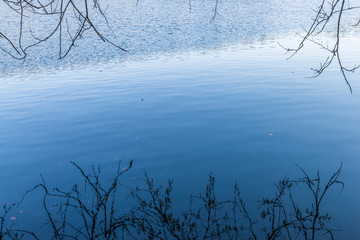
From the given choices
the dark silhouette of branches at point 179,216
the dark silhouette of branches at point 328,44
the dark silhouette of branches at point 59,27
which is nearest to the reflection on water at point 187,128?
the dark silhouette of branches at point 179,216

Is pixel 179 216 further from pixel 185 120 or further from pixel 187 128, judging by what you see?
pixel 185 120

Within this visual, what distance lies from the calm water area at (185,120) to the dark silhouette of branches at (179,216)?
0.86ft

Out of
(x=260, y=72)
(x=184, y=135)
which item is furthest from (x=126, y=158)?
(x=260, y=72)

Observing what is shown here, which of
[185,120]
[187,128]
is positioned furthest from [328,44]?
[187,128]

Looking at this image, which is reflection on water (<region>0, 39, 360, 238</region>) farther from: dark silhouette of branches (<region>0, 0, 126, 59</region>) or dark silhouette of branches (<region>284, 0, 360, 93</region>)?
dark silhouette of branches (<region>0, 0, 126, 59</region>)

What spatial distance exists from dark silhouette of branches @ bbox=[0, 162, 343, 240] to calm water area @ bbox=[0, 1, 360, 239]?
26 cm

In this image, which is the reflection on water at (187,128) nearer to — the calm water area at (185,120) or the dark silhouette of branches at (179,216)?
the calm water area at (185,120)

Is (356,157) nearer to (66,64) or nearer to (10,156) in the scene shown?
(10,156)

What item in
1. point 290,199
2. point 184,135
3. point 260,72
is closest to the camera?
→ point 290,199

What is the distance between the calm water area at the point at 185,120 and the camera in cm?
738

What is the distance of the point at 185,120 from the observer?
34.2 feet

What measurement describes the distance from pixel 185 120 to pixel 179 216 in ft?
15.4

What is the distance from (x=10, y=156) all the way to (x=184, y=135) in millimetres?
4434

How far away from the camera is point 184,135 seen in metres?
9.38
